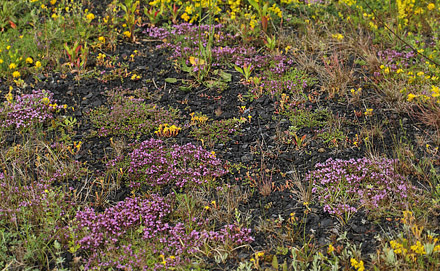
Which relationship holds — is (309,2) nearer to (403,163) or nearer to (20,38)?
(403,163)

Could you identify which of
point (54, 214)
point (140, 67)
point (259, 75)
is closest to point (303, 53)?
point (259, 75)

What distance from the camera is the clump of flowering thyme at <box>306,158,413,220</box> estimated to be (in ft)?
13.4

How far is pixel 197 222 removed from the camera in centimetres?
415

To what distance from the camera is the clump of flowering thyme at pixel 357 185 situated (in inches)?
161

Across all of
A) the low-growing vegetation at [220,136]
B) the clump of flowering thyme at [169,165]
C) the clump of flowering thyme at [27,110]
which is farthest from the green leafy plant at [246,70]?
the clump of flowering thyme at [27,110]

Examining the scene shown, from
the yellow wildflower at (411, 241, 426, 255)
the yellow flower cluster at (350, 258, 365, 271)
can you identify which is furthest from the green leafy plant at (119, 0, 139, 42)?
the yellow wildflower at (411, 241, 426, 255)

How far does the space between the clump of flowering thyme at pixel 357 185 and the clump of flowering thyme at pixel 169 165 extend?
38.6 inches

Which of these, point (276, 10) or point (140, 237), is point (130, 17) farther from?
point (140, 237)

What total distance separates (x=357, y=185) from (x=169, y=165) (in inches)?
71.3

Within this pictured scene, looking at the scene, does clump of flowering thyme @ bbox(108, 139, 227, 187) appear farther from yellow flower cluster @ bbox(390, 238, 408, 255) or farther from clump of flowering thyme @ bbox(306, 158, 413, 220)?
yellow flower cluster @ bbox(390, 238, 408, 255)

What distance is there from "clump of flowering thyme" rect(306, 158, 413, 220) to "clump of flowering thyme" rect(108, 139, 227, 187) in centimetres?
98

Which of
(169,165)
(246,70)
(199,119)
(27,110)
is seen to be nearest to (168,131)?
(199,119)

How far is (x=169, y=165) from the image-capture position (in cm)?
469

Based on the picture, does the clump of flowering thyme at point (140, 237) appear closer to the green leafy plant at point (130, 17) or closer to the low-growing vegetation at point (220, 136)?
the low-growing vegetation at point (220, 136)
